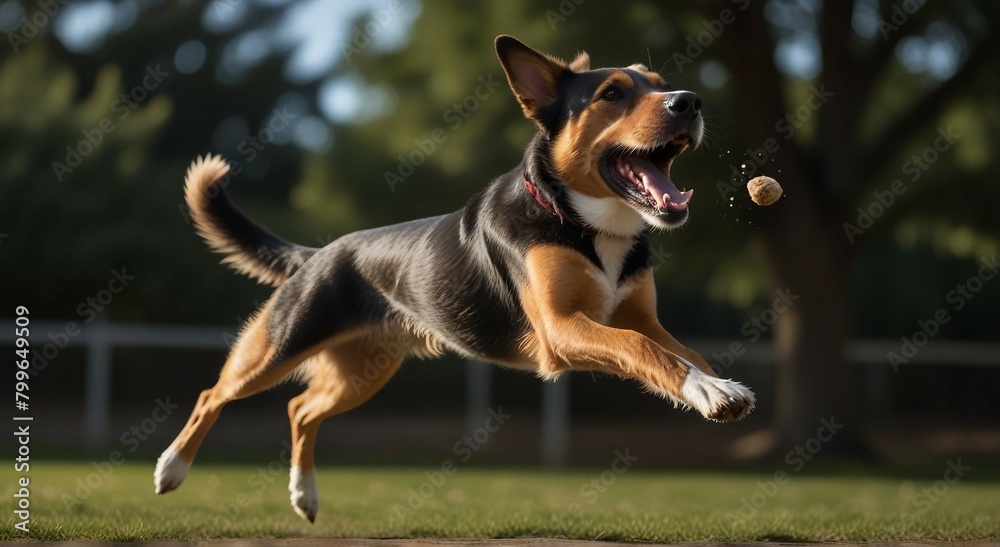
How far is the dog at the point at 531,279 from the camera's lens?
5.02 metres

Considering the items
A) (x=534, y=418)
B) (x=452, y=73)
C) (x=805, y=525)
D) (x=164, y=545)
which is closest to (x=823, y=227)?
(x=452, y=73)

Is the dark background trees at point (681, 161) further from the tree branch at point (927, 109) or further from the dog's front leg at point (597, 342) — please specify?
the dog's front leg at point (597, 342)

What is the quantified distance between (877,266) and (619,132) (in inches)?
778

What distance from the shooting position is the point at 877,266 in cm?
2344

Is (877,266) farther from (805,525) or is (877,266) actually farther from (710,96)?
(805,525)

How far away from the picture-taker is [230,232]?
677cm

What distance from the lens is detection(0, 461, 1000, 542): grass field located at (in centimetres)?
603

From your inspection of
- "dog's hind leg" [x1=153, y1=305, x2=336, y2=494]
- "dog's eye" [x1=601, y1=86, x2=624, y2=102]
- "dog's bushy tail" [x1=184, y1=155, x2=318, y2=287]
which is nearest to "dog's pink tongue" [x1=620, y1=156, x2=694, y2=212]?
"dog's eye" [x1=601, y1=86, x2=624, y2=102]

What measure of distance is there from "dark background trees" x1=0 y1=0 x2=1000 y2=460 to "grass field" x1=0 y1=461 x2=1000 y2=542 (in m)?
3.42

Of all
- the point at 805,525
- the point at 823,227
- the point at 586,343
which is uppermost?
the point at 586,343

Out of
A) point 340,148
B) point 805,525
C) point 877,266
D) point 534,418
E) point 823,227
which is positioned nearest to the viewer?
point 805,525

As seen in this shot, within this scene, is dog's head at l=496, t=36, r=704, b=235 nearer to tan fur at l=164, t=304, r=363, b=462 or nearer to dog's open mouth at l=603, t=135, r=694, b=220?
dog's open mouth at l=603, t=135, r=694, b=220

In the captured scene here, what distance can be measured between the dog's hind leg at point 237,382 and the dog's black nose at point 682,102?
2.42 m

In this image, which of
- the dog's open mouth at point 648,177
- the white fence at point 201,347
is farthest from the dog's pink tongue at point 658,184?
the white fence at point 201,347
